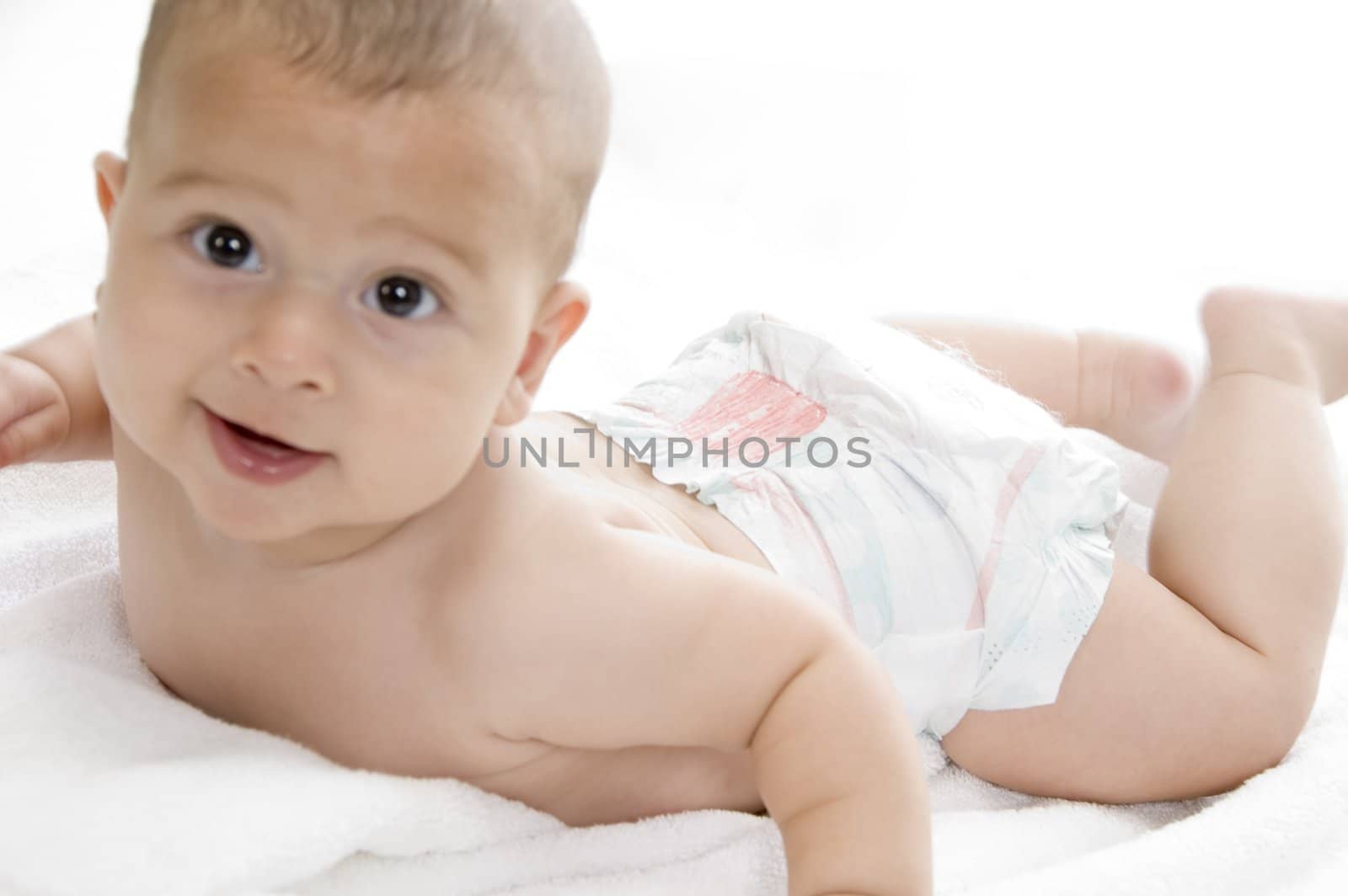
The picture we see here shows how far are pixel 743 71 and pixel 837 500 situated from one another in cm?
109

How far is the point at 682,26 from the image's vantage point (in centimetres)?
213

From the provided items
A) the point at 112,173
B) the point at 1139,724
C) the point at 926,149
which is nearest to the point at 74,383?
the point at 112,173

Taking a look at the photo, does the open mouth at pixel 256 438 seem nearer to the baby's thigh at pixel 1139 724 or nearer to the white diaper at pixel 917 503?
the white diaper at pixel 917 503

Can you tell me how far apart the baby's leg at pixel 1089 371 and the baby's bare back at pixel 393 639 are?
0.52 metres

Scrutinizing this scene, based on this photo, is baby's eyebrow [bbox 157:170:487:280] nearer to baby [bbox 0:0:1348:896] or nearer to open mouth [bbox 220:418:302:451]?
baby [bbox 0:0:1348:896]

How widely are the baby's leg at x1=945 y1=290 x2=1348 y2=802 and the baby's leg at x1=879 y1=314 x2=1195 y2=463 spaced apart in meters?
0.13

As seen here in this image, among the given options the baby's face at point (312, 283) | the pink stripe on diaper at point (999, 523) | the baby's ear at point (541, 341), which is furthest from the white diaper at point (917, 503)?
the baby's face at point (312, 283)

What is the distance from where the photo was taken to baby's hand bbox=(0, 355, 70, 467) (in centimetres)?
98

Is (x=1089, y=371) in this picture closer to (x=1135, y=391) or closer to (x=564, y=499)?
(x=1135, y=391)

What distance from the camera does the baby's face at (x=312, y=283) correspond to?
2.31 feet

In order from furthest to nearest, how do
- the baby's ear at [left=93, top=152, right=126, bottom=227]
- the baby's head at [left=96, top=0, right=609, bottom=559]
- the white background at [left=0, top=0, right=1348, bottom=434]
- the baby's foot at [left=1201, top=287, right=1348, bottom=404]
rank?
the white background at [left=0, top=0, right=1348, bottom=434] < the baby's foot at [left=1201, top=287, right=1348, bottom=404] < the baby's ear at [left=93, top=152, right=126, bottom=227] < the baby's head at [left=96, top=0, right=609, bottom=559]

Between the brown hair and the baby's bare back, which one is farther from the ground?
the brown hair

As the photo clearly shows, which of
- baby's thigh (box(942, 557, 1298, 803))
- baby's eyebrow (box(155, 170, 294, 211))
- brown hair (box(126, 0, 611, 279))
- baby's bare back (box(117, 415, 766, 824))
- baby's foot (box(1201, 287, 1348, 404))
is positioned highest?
brown hair (box(126, 0, 611, 279))

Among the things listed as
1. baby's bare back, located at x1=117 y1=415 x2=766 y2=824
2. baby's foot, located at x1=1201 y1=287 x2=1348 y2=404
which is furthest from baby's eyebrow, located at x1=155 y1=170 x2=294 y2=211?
baby's foot, located at x1=1201 y1=287 x2=1348 y2=404
